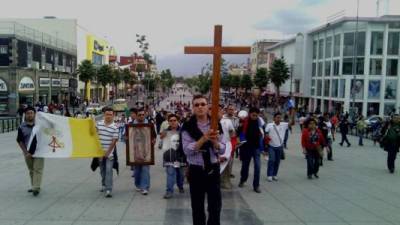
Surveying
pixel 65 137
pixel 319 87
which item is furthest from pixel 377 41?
pixel 65 137

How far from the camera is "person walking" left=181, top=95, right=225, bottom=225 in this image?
4.71 m

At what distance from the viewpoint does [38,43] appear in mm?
48125

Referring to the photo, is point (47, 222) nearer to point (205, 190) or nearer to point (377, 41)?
point (205, 190)

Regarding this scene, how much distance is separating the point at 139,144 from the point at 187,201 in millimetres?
1525

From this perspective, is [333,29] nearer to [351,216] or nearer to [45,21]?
[45,21]

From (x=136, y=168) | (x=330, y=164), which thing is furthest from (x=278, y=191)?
(x=330, y=164)

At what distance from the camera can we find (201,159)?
187 inches

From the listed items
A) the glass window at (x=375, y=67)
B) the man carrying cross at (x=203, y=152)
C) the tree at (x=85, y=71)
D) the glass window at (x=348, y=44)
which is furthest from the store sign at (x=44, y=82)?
the man carrying cross at (x=203, y=152)

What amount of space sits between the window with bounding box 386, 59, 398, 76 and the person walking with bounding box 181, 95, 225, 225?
156ft

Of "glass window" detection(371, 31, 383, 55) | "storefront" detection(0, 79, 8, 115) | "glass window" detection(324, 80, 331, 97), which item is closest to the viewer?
"storefront" detection(0, 79, 8, 115)

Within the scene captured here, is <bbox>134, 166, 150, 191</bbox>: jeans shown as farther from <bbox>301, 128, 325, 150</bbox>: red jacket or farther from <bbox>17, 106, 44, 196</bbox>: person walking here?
<bbox>301, 128, 325, 150</bbox>: red jacket

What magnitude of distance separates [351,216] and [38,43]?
4722 centimetres

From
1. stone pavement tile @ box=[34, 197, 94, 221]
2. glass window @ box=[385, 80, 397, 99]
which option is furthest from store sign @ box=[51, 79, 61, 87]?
stone pavement tile @ box=[34, 197, 94, 221]

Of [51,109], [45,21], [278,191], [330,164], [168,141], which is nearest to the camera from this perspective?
[168,141]
